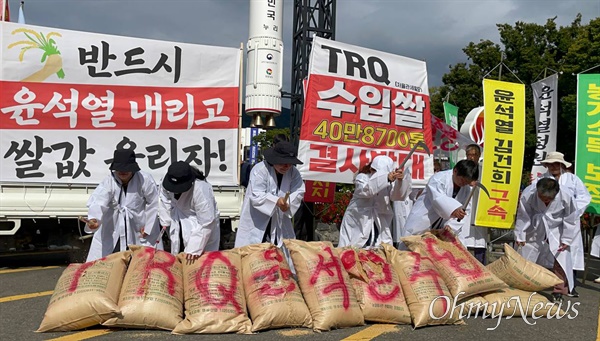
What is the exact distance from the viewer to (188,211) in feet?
16.0

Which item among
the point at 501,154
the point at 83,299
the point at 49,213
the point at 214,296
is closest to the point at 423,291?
the point at 214,296

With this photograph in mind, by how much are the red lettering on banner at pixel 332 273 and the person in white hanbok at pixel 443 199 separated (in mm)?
1241

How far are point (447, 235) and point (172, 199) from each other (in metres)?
2.54

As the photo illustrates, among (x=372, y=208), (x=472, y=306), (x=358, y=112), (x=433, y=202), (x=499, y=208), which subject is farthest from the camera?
(x=499, y=208)

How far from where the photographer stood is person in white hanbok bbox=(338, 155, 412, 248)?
5344 millimetres

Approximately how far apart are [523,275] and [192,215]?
307cm

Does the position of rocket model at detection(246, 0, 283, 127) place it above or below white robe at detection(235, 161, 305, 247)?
above

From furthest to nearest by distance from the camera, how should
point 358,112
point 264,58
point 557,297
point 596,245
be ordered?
point 264,58, point 596,245, point 358,112, point 557,297

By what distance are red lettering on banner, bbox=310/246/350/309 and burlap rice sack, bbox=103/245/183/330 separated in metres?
1.07

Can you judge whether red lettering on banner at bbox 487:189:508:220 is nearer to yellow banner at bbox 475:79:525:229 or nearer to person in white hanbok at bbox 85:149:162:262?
yellow banner at bbox 475:79:525:229

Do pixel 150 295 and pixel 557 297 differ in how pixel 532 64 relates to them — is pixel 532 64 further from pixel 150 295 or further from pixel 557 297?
pixel 150 295

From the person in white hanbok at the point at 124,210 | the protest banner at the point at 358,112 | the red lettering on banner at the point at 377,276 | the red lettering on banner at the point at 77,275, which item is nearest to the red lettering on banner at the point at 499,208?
the protest banner at the point at 358,112

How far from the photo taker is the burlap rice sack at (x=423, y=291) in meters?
4.34

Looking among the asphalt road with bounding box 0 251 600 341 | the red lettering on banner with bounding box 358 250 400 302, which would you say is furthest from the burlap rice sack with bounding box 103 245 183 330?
the red lettering on banner with bounding box 358 250 400 302
